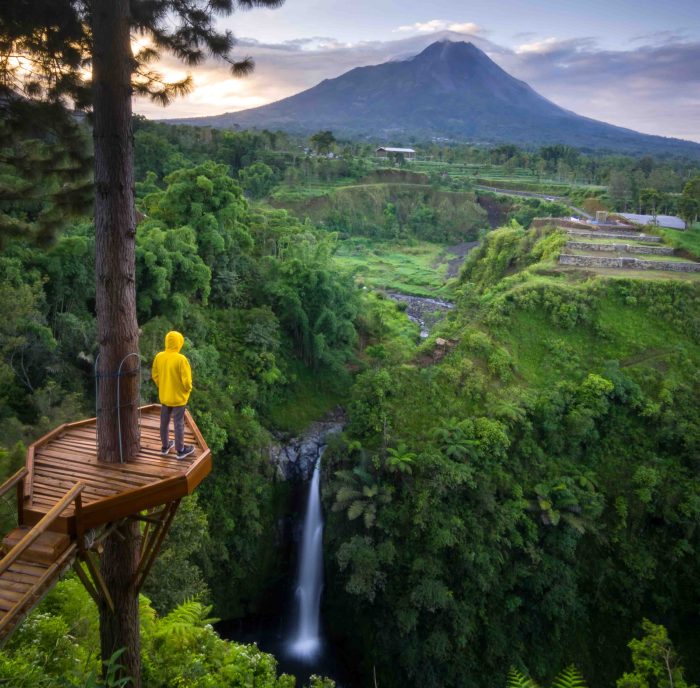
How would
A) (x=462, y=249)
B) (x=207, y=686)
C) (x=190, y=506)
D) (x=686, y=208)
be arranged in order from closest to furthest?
(x=207, y=686), (x=190, y=506), (x=686, y=208), (x=462, y=249)

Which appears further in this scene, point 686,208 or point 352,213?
point 352,213

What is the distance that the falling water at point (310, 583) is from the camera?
15.9 metres

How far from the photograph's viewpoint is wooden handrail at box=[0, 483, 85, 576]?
3.85m

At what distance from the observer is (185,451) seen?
5586 millimetres

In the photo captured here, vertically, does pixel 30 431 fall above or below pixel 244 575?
above

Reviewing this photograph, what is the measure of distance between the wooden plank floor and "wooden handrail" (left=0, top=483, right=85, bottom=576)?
118 mm

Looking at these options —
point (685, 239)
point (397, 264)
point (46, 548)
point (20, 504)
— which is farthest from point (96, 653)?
point (397, 264)

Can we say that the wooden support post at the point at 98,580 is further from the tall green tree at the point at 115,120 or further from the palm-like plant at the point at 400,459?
the palm-like plant at the point at 400,459

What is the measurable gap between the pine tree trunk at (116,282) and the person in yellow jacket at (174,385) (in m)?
0.28

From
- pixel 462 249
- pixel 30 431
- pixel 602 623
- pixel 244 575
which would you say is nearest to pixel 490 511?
pixel 602 623

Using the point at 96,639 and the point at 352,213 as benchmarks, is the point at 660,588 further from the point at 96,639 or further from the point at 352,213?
the point at 352,213

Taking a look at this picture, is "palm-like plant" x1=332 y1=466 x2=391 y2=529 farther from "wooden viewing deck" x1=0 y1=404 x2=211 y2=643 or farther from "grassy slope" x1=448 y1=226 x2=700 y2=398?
"wooden viewing deck" x1=0 y1=404 x2=211 y2=643

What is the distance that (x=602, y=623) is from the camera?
16.1 metres

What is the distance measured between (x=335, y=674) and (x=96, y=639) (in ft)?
33.5
